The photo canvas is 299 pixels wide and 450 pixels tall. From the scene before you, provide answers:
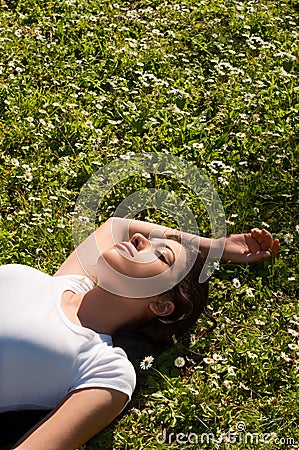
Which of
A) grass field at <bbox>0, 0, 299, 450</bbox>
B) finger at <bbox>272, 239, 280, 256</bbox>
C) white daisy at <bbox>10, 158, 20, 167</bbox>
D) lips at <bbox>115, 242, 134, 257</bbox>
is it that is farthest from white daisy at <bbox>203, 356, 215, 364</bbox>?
white daisy at <bbox>10, 158, 20, 167</bbox>

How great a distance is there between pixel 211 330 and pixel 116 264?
2.21 ft

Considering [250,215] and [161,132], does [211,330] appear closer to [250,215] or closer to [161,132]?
[250,215]

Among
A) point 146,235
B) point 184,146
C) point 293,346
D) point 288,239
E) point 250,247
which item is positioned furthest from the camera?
point 184,146

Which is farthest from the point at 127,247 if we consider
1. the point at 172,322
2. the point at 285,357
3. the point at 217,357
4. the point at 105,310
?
the point at 285,357

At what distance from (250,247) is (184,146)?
91cm

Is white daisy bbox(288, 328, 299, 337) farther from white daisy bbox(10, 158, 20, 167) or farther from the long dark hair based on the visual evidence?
white daisy bbox(10, 158, 20, 167)

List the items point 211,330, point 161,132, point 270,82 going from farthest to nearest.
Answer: point 270,82, point 161,132, point 211,330

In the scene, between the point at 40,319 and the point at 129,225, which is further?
the point at 129,225

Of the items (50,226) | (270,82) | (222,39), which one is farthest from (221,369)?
(222,39)

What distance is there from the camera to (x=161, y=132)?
5.12 m

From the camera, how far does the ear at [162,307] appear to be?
12.2 feet

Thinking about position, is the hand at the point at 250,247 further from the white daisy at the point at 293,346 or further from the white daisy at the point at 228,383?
the white daisy at the point at 228,383

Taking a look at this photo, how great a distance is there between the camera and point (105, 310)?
367 centimetres

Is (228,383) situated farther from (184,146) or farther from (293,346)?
(184,146)
